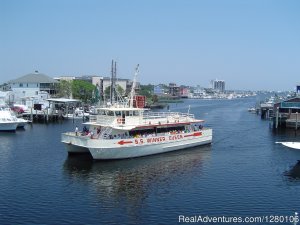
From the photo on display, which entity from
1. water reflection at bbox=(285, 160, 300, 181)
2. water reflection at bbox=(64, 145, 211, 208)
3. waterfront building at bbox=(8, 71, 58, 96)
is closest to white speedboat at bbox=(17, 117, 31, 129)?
water reflection at bbox=(64, 145, 211, 208)

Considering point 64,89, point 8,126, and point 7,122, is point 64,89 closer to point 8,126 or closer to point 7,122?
point 8,126

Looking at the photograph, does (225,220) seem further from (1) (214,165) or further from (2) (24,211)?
(1) (214,165)

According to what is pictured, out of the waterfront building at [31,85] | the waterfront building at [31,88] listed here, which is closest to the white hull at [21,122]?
the waterfront building at [31,88]

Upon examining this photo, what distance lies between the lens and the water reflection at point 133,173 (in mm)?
33162

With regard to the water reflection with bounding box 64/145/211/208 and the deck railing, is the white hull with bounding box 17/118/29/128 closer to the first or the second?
the deck railing

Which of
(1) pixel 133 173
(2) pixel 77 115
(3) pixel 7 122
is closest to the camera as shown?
(1) pixel 133 173

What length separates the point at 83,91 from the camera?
13775 centimetres

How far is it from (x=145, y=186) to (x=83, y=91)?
10595 cm

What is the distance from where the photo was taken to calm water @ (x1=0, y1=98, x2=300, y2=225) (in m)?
28.5

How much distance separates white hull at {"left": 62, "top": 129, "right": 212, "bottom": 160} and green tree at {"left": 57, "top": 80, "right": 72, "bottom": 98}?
75544mm

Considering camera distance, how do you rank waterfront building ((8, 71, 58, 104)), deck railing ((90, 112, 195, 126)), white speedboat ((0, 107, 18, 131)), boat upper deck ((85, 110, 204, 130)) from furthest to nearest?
waterfront building ((8, 71, 58, 104)) → white speedboat ((0, 107, 18, 131)) → deck railing ((90, 112, 195, 126)) → boat upper deck ((85, 110, 204, 130))

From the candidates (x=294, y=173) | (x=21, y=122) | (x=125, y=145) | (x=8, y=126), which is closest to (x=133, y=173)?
(x=125, y=145)

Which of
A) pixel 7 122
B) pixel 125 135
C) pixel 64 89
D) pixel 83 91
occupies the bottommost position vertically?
pixel 7 122

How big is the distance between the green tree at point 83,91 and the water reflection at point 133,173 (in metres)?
85.7
